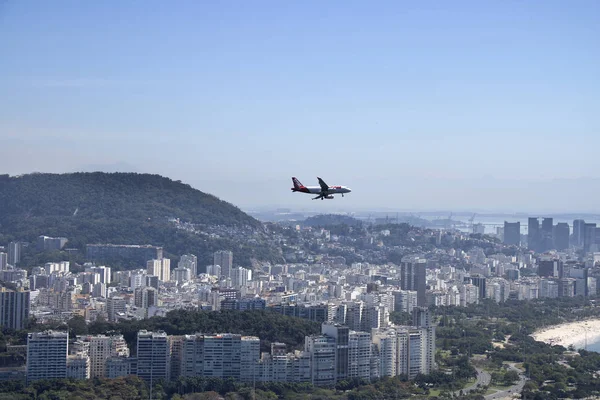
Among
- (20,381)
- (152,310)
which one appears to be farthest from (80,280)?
(20,381)

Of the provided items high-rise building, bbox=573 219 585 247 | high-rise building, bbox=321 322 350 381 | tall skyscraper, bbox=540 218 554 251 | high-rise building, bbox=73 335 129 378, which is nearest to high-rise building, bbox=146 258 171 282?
high-rise building, bbox=73 335 129 378

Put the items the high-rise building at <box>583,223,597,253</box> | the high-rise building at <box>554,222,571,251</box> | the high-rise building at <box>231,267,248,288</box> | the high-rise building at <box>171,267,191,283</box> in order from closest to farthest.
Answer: the high-rise building at <box>231,267,248,288</box>
the high-rise building at <box>171,267,191,283</box>
the high-rise building at <box>583,223,597,253</box>
the high-rise building at <box>554,222,571,251</box>

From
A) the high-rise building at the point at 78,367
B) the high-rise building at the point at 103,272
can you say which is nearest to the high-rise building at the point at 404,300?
the high-rise building at the point at 103,272

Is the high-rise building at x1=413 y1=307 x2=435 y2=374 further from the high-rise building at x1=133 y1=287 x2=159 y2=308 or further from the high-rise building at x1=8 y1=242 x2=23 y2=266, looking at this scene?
the high-rise building at x1=8 y1=242 x2=23 y2=266

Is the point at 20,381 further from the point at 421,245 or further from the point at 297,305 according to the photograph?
the point at 421,245

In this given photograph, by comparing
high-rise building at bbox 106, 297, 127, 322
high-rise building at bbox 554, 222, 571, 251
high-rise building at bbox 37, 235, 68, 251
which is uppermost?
high-rise building at bbox 554, 222, 571, 251

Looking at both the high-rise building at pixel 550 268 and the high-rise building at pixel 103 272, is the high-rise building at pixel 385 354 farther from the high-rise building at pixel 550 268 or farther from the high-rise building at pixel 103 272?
the high-rise building at pixel 550 268
